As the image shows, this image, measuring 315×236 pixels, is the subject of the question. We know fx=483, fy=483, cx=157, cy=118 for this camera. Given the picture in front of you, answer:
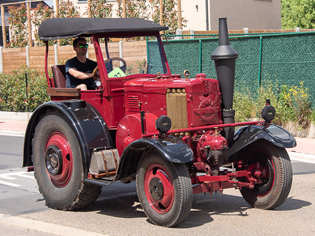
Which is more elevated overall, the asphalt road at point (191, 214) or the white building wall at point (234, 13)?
the white building wall at point (234, 13)

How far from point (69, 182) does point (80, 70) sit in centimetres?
182

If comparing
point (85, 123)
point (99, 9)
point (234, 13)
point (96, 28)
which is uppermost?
point (234, 13)

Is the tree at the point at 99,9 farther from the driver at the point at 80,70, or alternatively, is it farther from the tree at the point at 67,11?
the driver at the point at 80,70

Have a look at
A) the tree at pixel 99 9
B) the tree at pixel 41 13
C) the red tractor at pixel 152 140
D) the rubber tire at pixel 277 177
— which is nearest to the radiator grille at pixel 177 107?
the red tractor at pixel 152 140

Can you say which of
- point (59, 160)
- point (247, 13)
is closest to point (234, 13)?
point (247, 13)

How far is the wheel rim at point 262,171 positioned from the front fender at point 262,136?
10.9 inches

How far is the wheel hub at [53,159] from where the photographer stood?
6.57 metres

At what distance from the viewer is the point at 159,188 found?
5.57 m

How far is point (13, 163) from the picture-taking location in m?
10.4

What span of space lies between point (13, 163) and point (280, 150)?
250 inches

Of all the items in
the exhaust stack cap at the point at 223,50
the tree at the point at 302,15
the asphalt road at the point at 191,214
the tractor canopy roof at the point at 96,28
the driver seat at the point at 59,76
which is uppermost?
the tree at the point at 302,15

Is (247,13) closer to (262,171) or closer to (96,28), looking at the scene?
(96,28)

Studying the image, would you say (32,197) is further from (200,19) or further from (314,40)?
(200,19)

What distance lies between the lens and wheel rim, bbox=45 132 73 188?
258 inches
